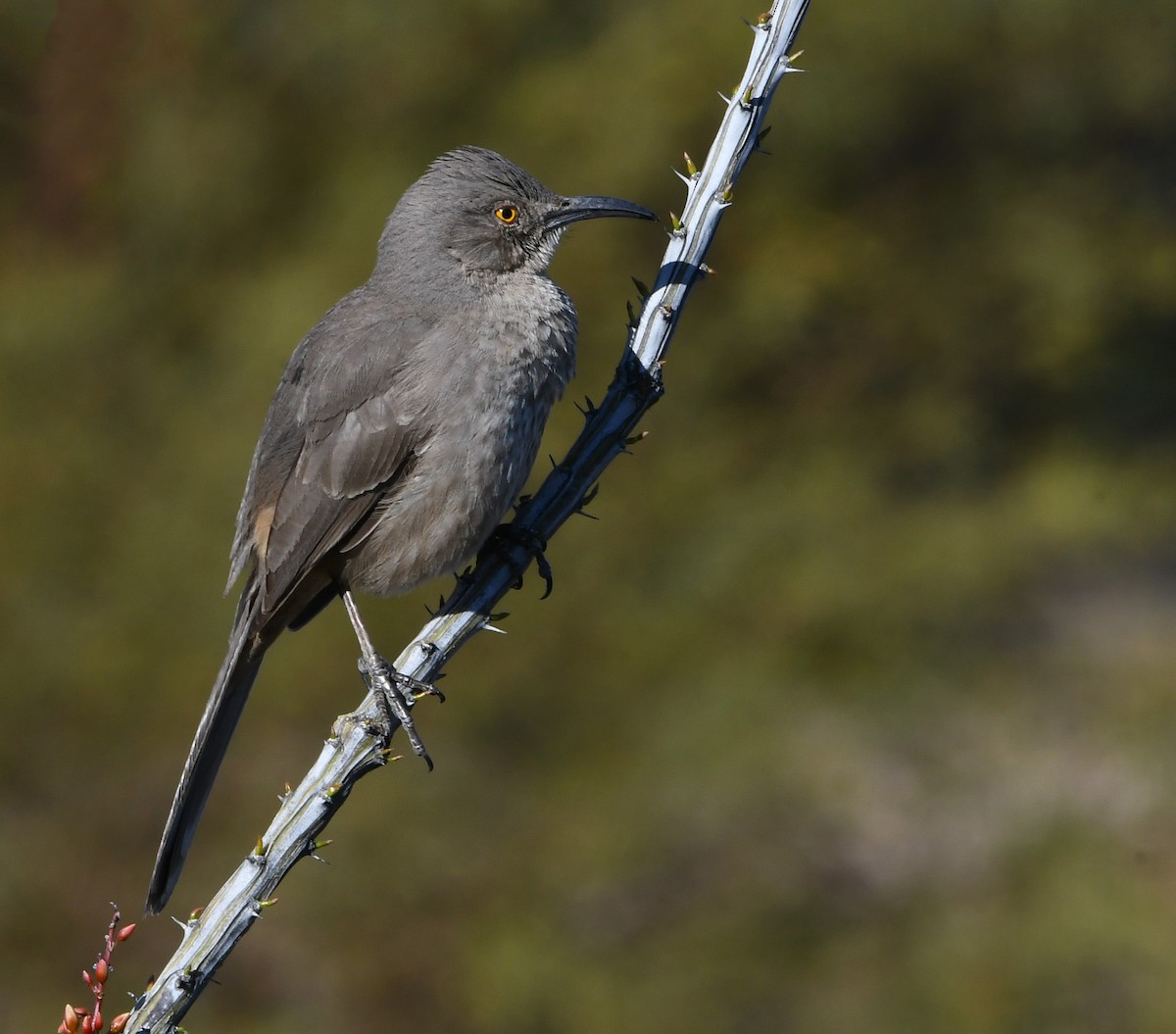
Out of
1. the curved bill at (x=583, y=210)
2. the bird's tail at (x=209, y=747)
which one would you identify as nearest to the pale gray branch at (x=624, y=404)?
the bird's tail at (x=209, y=747)

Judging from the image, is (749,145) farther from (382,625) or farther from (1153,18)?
(1153,18)

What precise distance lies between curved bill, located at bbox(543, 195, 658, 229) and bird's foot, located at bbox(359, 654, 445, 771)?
177 cm

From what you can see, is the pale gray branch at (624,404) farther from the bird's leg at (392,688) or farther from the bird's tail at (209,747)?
the bird's tail at (209,747)

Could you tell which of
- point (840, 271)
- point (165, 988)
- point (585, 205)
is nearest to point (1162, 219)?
point (840, 271)

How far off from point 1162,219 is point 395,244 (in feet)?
19.8

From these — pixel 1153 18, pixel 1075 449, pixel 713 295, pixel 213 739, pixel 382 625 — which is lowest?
pixel 213 739

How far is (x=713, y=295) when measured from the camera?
28.0ft

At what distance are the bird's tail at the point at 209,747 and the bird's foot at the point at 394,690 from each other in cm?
54

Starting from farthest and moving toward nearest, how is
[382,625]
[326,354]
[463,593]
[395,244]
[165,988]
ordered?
[382,625] < [395,244] < [326,354] < [463,593] < [165,988]

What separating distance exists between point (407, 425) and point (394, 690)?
94 cm

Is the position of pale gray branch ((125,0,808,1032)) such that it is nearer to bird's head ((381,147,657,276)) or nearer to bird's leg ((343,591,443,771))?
bird's leg ((343,591,443,771))

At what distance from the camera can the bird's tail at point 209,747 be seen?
389 centimetres

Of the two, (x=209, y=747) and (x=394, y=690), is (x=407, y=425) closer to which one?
(x=394, y=690)

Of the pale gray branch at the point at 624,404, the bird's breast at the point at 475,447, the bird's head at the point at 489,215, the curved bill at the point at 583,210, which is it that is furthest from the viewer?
the bird's head at the point at 489,215
